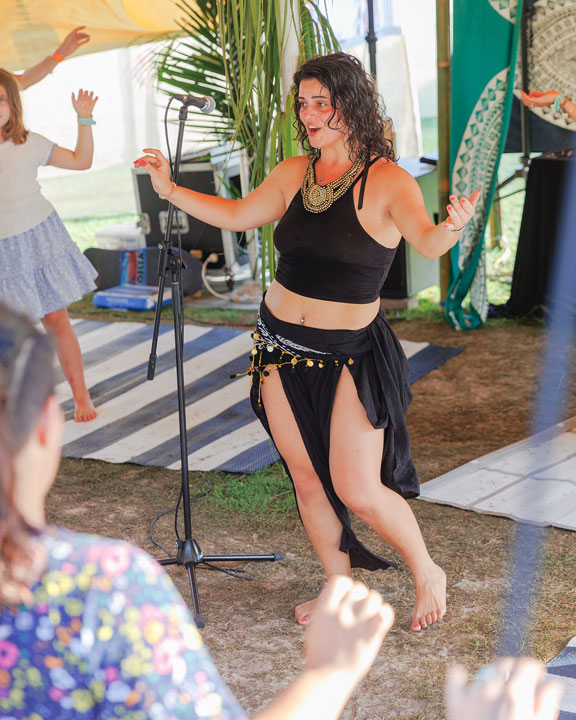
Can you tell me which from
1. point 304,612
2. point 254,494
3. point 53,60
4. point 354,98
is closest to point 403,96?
point 53,60

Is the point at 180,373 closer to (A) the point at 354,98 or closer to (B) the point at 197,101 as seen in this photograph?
(B) the point at 197,101

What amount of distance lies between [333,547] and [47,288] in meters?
2.01

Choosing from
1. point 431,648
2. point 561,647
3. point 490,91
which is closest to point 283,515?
point 431,648

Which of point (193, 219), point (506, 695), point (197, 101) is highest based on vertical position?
point (197, 101)

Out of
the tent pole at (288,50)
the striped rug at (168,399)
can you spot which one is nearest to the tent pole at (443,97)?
the striped rug at (168,399)

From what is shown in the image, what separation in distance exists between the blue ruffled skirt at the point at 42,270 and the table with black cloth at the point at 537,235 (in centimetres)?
261

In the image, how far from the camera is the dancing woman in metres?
2.44

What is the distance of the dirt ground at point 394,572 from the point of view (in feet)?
7.95

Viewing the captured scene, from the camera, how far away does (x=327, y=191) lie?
2.47 meters

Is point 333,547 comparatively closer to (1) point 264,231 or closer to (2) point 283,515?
(2) point 283,515

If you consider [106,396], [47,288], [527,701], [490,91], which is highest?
[490,91]

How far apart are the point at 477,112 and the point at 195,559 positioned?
3273 mm

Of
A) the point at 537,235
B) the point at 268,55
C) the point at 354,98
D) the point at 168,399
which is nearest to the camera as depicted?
the point at 354,98

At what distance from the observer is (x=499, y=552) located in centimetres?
296
